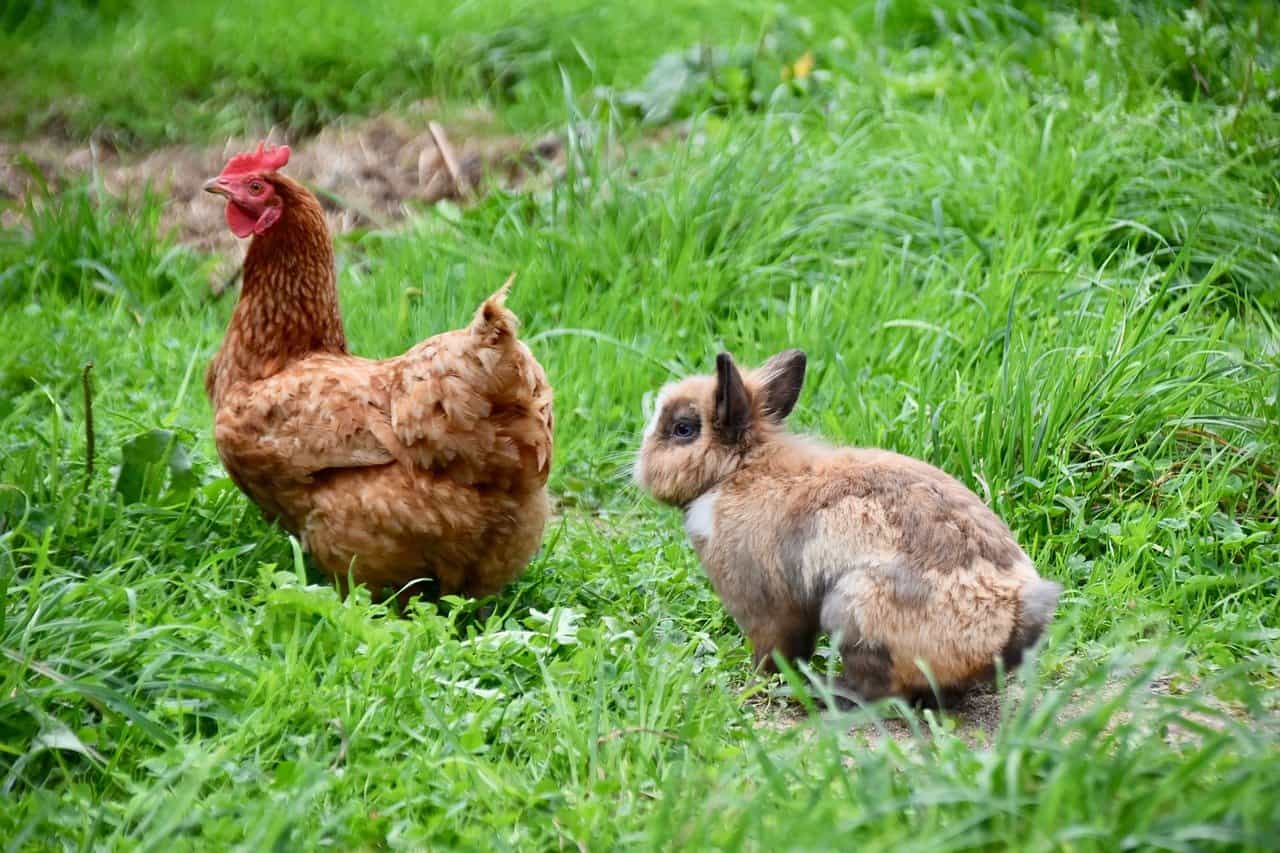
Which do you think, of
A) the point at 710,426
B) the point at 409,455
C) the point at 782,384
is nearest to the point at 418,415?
the point at 409,455

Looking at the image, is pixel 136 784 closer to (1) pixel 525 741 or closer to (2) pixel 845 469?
(1) pixel 525 741

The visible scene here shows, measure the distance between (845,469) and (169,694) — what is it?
6.05ft

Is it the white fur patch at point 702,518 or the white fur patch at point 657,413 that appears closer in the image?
the white fur patch at point 702,518

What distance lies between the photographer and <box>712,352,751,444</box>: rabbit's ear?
395 cm

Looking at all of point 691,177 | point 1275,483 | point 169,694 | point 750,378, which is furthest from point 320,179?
point 1275,483

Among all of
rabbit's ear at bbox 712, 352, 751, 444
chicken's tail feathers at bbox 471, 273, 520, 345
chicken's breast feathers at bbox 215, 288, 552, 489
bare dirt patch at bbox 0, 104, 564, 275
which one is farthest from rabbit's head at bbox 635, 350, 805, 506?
bare dirt patch at bbox 0, 104, 564, 275

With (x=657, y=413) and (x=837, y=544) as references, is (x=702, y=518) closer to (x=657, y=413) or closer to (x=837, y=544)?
(x=657, y=413)

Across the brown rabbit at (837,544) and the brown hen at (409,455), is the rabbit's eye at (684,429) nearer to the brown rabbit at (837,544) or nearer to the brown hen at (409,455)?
the brown rabbit at (837,544)

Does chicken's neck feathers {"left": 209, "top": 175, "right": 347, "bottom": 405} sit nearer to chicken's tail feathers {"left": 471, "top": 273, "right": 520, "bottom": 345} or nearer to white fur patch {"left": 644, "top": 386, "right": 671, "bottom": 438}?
chicken's tail feathers {"left": 471, "top": 273, "right": 520, "bottom": 345}

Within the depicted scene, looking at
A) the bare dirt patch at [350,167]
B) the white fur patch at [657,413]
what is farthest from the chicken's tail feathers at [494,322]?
the bare dirt patch at [350,167]

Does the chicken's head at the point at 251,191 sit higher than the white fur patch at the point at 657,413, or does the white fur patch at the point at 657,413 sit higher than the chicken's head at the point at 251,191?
the chicken's head at the point at 251,191

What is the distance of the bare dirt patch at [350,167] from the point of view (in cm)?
717

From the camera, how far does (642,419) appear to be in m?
5.44

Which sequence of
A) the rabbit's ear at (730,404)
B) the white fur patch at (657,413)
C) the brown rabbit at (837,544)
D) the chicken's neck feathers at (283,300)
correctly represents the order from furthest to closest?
the chicken's neck feathers at (283,300)
the white fur patch at (657,413)
the rabbit's ear at (730,404)
the brown rabbit at (837,544)
